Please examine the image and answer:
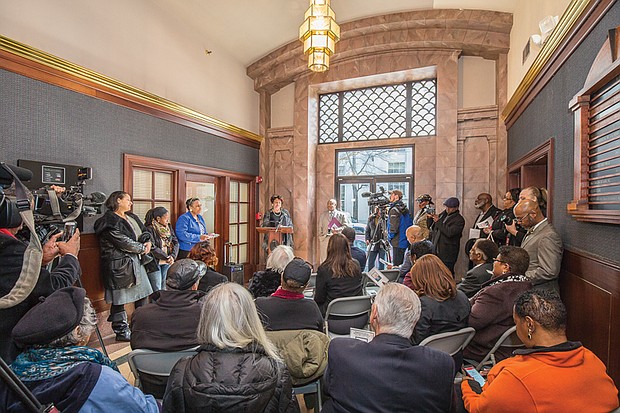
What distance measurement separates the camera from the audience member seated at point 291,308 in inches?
77.0

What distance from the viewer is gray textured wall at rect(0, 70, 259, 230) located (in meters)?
3.07

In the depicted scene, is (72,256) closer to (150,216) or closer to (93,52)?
(150,216)

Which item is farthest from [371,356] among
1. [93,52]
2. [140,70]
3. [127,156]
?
[140,70]

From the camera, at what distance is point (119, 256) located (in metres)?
3.63

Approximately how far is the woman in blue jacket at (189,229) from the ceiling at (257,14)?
250 cm

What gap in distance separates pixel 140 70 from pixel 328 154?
134 inches

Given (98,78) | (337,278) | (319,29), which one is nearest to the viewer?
(337,278)

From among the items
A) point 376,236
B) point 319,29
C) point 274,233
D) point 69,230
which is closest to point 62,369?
point 69,230

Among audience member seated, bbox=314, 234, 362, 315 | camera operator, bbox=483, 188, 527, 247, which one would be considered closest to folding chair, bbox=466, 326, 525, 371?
audience member seated, bbox=314, 234, 362, 315

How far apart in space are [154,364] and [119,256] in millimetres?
2244

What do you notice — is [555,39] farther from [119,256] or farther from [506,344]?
[119,256]

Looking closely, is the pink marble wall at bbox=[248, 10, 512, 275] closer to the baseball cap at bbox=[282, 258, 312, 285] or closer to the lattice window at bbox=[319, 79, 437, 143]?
the lattice window at bbox=[319, 79, 437, 143]

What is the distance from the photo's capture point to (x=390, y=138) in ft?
20.4

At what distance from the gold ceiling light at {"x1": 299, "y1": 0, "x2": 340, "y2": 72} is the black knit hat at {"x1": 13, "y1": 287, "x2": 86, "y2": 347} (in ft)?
10.3
